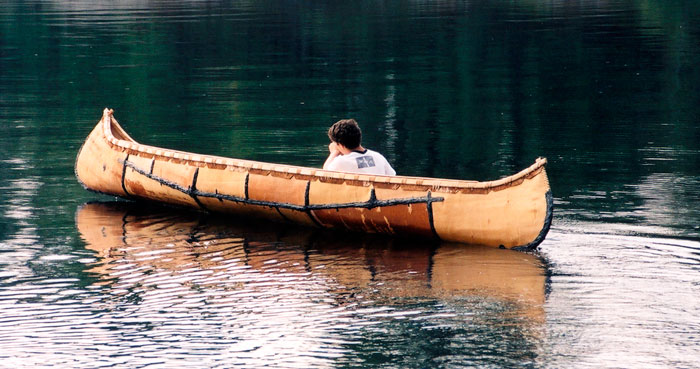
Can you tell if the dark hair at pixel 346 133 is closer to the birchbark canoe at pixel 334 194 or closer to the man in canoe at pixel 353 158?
the man in canoe at pixel 353 158

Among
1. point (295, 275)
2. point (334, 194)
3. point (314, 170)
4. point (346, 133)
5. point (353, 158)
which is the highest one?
point (346, 133)

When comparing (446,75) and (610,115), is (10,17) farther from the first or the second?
(610,115)

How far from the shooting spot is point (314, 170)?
48.1ft

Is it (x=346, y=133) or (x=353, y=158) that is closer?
(x=346, y=133)

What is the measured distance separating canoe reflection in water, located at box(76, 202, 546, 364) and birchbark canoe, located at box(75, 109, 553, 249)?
0.64ft

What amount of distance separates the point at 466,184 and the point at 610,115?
1167cm

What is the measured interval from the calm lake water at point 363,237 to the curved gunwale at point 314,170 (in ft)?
2.28

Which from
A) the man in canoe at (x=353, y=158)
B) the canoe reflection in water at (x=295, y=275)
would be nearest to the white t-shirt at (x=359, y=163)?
the man in canoe at (x=353, y=158)

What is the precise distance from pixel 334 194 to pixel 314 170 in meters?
0.41

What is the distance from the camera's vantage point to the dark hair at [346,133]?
14414mm

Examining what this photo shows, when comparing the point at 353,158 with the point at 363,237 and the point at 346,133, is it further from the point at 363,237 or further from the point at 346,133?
the point at 363,237

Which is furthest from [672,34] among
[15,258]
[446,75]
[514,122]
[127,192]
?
[15,258]

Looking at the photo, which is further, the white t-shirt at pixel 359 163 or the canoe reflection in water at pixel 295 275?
the white t-shirt at pixel 359 163

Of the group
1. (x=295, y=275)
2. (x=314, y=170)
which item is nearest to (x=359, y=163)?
(x=314, y=170)
